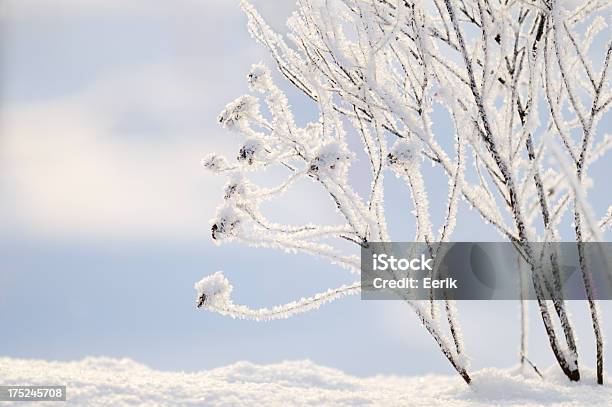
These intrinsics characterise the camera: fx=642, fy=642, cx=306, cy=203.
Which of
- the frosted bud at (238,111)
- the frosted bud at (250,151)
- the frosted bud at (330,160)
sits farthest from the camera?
the frosted bud at (238,111)

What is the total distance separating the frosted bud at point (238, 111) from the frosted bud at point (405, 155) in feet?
2.24

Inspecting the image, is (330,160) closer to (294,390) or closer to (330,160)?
(330,160)

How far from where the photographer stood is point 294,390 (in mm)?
2637

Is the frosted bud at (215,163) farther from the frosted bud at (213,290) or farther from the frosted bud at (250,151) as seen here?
the frosted bud at (213,290)

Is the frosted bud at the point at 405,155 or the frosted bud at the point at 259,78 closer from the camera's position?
the frosted bud at the point at 405,155

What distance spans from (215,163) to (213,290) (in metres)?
0.55

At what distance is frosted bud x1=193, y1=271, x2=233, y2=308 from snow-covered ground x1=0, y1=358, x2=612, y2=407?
0.33m

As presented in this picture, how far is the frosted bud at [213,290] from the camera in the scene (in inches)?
99.4

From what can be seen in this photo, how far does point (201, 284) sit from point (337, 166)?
749mm

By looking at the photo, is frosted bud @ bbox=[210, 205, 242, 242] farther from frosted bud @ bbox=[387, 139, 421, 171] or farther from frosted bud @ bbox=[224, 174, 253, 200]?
frosted bud @ bbox=[387, 139, 421, 171]

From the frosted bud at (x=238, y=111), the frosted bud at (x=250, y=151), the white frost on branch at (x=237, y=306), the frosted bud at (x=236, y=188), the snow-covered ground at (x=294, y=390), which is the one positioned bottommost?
the snow-covered ground at (x=294, y=390)

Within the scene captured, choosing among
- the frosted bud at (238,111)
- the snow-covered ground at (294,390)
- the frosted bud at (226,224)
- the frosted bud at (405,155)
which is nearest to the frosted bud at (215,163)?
the frosted bud at (238,111)

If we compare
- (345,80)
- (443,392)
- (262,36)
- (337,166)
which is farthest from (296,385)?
(262,36)

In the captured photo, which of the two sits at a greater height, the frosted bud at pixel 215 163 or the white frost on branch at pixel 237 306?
the frosted bud at pixel 215 163
